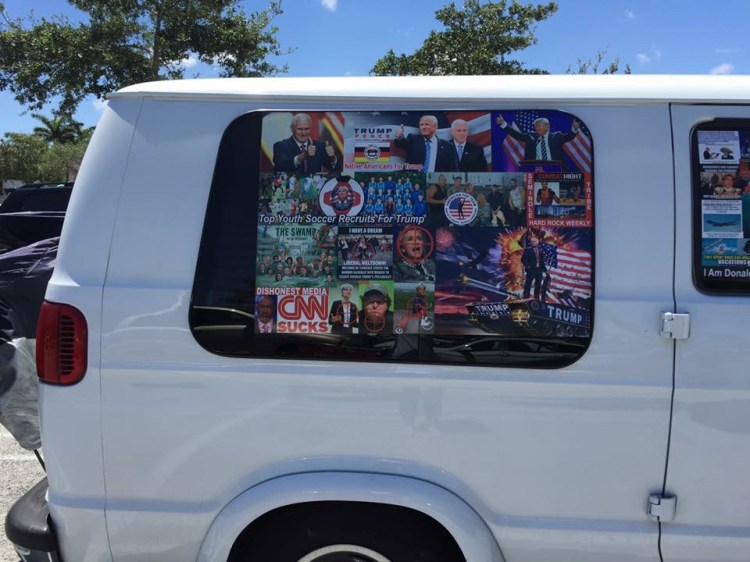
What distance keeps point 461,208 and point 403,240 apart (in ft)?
0.73

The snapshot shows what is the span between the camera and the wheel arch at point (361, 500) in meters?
1.82

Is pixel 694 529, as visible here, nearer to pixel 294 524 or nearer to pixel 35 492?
pixel 294 524

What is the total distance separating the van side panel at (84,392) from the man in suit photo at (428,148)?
0.97 meters

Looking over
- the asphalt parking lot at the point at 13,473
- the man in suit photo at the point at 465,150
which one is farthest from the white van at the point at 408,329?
the asphalt parking lot at the point at 13,473

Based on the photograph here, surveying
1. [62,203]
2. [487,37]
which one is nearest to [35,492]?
[62,203]

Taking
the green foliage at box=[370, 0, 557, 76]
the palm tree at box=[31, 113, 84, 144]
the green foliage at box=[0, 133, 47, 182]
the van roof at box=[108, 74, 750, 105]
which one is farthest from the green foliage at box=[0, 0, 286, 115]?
the palm tree at box=[31, 113, 84, 144]

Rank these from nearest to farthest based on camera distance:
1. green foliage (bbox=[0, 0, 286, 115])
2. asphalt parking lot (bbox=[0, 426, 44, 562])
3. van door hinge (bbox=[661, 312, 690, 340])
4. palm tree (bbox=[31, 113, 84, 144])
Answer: van door hinge (bbox=[661, 312, 690, 340]) → asphalt parking lot (bbox=[0, 426, 44, 562]) → green foliage (bbox=[0, 0, 286, 115]) → palm tree (bbox=[31, 113, 84, 144])

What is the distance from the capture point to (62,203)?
25.5 ft

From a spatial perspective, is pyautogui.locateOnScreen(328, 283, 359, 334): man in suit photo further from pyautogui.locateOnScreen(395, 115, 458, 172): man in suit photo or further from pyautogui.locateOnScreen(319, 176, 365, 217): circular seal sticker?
pyautogui.locateOnScreen(395, 115, 458, 172): man in suit photo

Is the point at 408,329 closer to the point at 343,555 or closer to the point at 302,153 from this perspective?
the point at 302,153

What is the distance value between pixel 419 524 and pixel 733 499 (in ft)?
3.33

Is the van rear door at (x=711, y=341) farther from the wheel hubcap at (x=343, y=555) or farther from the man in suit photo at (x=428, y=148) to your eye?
the wheel hubcap at (x=343, y=555)

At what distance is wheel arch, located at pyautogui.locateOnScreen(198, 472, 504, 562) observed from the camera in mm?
1822

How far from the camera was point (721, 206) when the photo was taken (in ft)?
6.10
